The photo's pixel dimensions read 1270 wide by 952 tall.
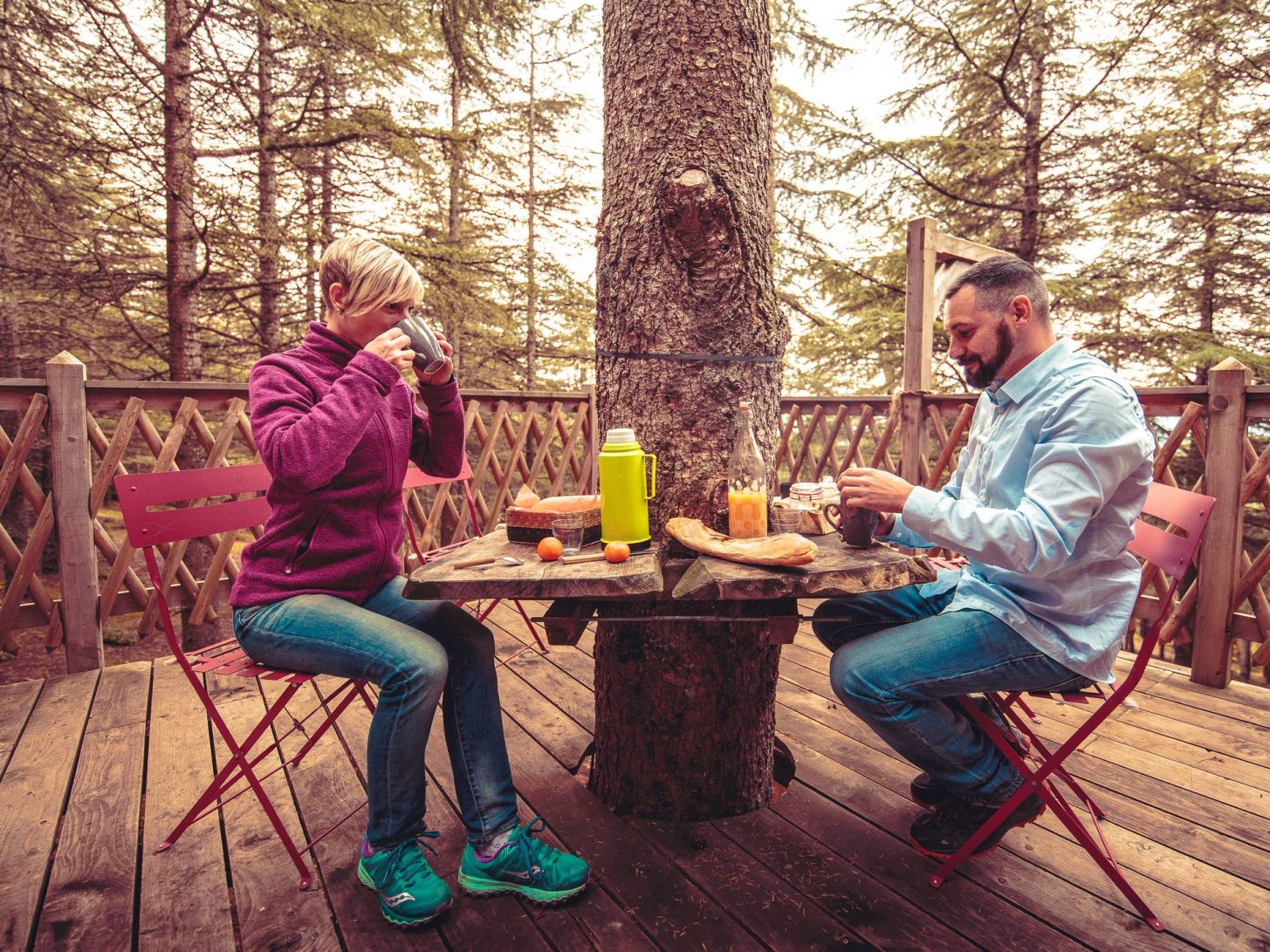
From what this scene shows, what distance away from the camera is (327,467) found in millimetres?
1306

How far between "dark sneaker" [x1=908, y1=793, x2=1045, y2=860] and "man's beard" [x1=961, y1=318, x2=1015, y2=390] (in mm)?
894

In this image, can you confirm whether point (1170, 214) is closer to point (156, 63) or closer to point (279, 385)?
point (279, 385)

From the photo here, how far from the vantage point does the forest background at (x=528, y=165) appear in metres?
5.06

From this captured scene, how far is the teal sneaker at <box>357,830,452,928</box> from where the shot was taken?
1.29 metres

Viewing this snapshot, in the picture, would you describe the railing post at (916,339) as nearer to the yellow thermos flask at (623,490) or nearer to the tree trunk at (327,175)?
the yellow thermos flask at (623,490)

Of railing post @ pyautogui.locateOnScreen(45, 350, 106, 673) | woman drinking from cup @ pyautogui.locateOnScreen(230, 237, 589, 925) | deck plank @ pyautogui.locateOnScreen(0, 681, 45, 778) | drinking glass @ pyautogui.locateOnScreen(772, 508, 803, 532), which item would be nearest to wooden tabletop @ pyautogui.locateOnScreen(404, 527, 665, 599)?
woman drinking from cup @ pyautogui.locateOnScreen(230, 237, 589, 925)

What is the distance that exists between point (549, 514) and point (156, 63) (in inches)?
210

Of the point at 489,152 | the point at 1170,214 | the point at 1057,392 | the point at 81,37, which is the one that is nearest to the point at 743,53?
the point at 1057,392

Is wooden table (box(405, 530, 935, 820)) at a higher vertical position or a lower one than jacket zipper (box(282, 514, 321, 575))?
lower

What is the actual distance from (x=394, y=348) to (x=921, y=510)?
112 centimetres

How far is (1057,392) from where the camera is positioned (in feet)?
4.24

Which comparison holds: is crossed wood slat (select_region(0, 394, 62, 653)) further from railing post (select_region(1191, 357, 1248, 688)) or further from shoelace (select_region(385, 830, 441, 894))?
railing post (select_region(1191, 357, 1248, 688))

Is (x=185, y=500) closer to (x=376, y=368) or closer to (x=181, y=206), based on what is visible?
(x=376, y=368)

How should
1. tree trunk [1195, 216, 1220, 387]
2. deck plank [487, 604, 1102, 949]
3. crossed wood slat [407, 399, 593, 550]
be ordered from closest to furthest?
deck plank [487, 604, 1102, 949], crossed wood slat [407, 399, 593, 550], tree trunk [1195, 216, 1220, 387]
